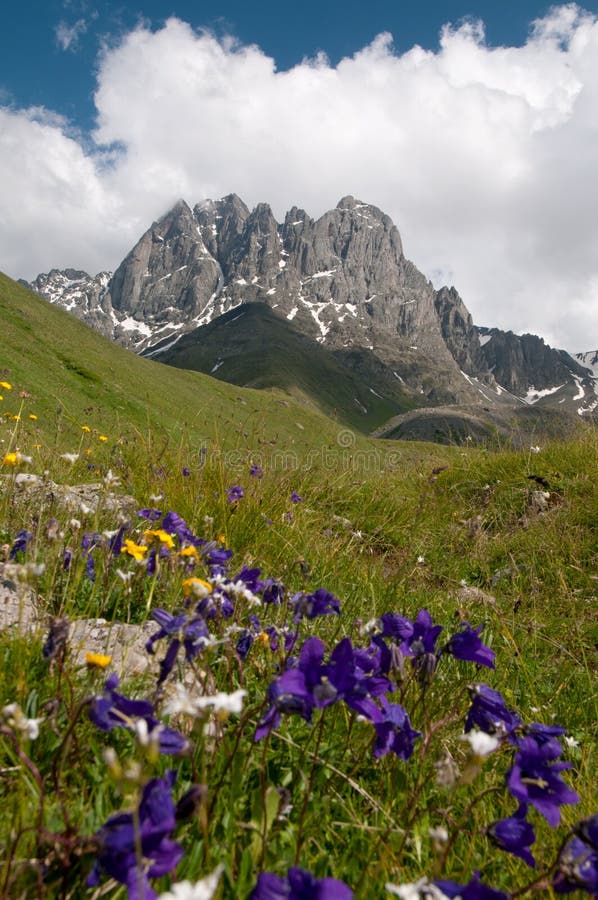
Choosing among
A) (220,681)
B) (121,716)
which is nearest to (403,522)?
(220,681)

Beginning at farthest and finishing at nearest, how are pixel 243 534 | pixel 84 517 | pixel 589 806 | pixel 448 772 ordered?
pixel 243 534
pixel 84 517
pixel 589 806
pixel 448 772

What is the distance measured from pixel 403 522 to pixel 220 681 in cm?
509

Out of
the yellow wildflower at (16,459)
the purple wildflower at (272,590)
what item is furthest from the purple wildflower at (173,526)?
the yellow wildflower at (16,459)

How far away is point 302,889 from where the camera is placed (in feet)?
3.20

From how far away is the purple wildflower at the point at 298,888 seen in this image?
937 mm

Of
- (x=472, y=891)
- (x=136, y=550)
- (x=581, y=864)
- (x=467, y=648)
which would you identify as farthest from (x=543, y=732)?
(x=136, y=550)

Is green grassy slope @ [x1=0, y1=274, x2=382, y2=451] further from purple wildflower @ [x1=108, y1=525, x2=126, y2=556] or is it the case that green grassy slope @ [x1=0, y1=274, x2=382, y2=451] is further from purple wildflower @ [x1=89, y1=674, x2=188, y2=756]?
purple wildflower @ [x1=89, y1=674, x2=188, y2=756]

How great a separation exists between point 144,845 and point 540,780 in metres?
0.94

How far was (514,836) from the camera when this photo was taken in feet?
4.09

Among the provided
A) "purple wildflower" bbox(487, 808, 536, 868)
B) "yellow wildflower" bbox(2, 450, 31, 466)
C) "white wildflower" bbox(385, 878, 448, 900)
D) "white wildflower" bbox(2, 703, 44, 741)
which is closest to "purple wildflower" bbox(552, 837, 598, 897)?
"purple wildflower" bbox(487, 808, 536, 868)

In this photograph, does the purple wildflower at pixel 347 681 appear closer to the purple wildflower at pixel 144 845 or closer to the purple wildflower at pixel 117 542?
the purple wildflower at pixel 144 845

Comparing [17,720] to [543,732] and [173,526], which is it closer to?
[543,732]

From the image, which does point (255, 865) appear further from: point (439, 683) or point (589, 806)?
point (439, 683)

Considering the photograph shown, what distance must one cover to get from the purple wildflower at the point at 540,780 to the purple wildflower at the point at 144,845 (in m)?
0.78
